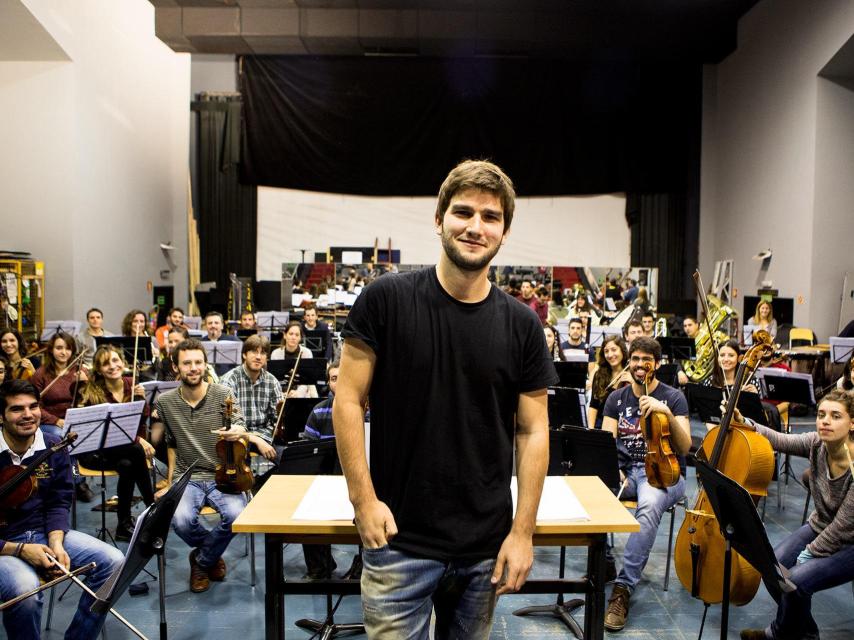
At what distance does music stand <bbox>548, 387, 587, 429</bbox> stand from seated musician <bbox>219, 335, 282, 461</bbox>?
216 centimetres

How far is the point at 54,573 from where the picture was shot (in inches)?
133

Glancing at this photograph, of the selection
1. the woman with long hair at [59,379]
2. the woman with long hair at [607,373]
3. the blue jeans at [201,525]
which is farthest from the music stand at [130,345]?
the woman with long hair at [607,373]

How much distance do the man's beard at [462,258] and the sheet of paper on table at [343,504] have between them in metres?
0.77

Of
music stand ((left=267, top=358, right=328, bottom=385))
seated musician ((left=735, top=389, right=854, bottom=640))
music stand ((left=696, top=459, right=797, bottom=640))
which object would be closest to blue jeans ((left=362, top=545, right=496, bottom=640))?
music stand ((left=696, top=459, right=797, bottom=640))

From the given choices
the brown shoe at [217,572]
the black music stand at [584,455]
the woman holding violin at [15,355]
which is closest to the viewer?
the black music stand at [584,455]

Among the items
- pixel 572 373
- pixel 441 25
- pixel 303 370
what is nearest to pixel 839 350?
pixel 572 373

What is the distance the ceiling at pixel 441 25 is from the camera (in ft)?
47.1

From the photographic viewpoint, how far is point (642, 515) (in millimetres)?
4289

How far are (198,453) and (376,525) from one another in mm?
3283

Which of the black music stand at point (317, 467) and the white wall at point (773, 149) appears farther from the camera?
the white wall at point (773, 149)

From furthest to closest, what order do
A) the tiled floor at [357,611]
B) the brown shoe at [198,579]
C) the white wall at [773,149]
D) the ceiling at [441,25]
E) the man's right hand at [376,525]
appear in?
the ceiling at [441,25] < the white wall at [773,149] < the brown shoe at [198,579] < the tiled floor at [357,611] < the man's right hand at [376,525]

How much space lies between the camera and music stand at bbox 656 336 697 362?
9422 mm

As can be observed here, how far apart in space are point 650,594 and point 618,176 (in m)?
13.0

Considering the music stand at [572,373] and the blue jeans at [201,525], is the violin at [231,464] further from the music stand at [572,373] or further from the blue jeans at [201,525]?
the music stand at [572,373]
